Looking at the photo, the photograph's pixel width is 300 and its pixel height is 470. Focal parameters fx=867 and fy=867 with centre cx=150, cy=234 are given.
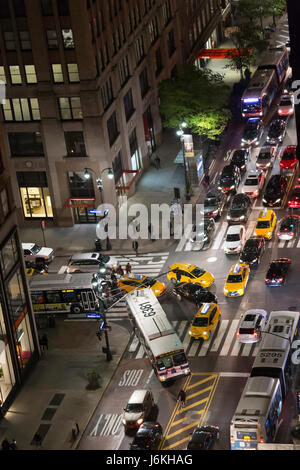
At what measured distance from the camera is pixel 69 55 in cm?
8375

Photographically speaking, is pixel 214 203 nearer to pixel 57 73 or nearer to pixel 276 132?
pixel 276 132

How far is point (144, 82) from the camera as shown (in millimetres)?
101562

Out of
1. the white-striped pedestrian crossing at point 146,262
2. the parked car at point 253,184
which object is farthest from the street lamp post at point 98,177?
the parked car at point 253,184

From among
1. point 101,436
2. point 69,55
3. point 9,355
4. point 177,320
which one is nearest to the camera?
point 101,436

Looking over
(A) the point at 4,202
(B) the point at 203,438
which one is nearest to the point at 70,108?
(A) the point at 4,202

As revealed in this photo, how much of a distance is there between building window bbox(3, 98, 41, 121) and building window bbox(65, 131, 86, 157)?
3649mm

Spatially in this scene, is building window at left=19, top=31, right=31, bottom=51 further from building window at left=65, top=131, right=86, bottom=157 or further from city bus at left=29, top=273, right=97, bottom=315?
city bus at left=29, top=273, right=97, bottom=315

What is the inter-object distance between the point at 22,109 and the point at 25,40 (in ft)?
23.0

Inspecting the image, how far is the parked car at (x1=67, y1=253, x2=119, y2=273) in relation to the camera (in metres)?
79.4

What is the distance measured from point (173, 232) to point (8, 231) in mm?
25599

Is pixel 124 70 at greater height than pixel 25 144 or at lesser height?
greater

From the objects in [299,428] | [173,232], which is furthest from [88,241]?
[299,428]

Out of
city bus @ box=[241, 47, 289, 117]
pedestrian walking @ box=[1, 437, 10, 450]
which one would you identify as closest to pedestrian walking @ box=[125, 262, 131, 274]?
pedestrian walking @ box=[1, 437, 10, 450]
